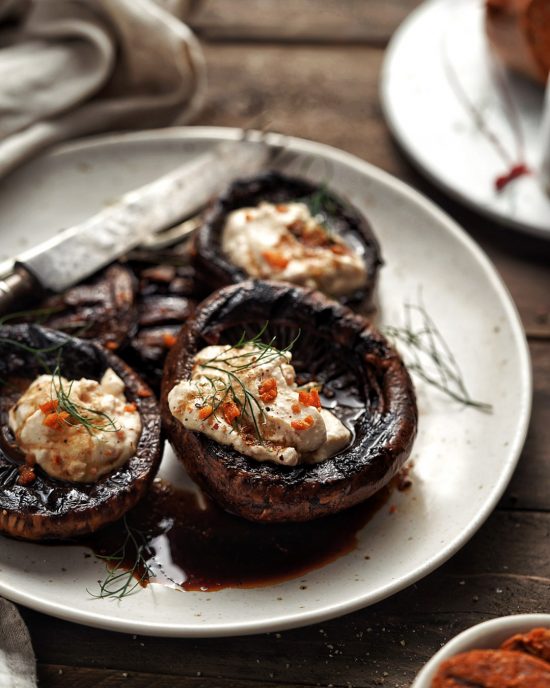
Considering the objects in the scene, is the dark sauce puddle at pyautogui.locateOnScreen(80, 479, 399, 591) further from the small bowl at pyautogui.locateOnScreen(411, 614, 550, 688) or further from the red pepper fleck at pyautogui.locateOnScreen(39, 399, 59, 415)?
the small bowl at pyautogui.locateOnScreen(411, 614, 550, 688)

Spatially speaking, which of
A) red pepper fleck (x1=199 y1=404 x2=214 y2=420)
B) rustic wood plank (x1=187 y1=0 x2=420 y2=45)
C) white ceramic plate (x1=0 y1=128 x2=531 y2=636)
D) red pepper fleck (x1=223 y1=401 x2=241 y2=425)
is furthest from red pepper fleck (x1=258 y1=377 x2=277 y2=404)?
rustic wood plank (x1=187 y1=0 x2=420 y2=45)

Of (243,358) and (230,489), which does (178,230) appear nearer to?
(243,358)

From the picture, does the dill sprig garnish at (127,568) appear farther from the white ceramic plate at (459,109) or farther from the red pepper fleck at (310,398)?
the white ceramic plate at (459,109)

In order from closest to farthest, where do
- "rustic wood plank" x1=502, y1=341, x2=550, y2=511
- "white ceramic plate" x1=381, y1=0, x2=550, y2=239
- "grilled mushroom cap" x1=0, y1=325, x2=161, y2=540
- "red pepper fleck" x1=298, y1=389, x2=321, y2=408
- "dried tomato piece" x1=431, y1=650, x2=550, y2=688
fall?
1. "dried tomato piece" x1=431, y1=650, x2=550, y2=688
2. "grilled mushroom cap" x1=0, y1=325, x2=161, y2=540
3. "red pepper fleck" x1=298, y1=389, x2=321, y2=408
4. "rustic wood plank" x1=502, y1=341, x2=550, y2=511
5. "white ceramic plate" x1=381, y1=0, x2=550, y2=239

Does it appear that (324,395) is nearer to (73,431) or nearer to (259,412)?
(259,412)

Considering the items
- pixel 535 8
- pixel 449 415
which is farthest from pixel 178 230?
pixel 535 8

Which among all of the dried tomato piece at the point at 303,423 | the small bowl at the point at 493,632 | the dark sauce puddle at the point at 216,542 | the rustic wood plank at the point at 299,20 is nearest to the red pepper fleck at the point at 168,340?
the dark sauce puddle at the point at 216,542

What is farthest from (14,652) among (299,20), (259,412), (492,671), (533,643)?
Result: (299,20)
